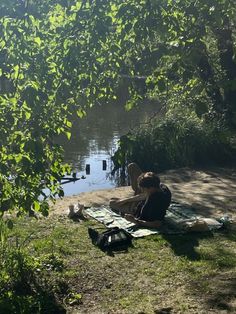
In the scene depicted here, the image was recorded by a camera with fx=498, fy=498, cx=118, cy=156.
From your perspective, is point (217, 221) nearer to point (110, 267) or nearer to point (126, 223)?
point (126, 223)

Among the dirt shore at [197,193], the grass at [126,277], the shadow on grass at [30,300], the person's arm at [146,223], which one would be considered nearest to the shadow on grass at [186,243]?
the grass at [126,277]

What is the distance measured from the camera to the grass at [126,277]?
607cm

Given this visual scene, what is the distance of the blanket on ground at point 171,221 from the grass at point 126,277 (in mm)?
252

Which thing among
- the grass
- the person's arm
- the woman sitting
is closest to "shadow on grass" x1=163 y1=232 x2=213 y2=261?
the grass

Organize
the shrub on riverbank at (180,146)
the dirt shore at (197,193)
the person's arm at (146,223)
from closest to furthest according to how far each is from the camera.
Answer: the person's arm at (146,223) → the dirt shore at (197,193) → the shrub on riverbank at (180,146)

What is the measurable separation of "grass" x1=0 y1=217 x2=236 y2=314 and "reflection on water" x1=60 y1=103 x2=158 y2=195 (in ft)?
28.6

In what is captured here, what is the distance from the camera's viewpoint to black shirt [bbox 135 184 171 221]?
9.44m

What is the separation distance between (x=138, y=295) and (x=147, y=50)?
409 centimetres

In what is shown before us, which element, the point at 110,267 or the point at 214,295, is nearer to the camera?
the point at 214,295

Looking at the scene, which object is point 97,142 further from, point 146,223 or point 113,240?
point 113,240

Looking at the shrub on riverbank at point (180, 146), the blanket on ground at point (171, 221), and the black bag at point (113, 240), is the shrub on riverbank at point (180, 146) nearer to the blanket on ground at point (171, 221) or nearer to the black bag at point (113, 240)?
the blanket on ground at point (171, 221)

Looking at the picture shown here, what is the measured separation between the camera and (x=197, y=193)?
12.9 meters

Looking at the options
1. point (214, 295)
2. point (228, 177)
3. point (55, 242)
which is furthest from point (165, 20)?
point (228, 177)

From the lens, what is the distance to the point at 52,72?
6.31 meters
